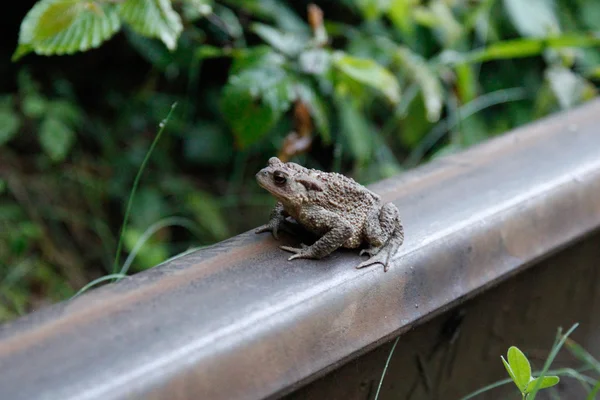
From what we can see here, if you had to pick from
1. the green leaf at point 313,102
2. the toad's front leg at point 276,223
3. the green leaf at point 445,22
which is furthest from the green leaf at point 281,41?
the toad's front leg at point 276,223

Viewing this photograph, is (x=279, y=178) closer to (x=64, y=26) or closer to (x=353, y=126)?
(x=64, y=26)

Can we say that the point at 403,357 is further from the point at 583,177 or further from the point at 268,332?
the point at 583,177

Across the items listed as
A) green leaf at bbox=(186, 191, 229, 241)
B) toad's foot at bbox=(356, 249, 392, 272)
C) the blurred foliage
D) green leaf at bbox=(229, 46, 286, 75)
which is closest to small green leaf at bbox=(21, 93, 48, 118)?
the blurred foliage

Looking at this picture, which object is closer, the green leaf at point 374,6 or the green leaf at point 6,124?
the green leaf at point 6,124

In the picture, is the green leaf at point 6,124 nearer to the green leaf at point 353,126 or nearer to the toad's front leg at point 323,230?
the green leaf at point 353,126

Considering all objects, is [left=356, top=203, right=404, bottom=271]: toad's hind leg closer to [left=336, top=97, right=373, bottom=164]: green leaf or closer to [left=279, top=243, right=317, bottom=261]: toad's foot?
[left=279, top=243, right=317, bottom=261]: toad's foot

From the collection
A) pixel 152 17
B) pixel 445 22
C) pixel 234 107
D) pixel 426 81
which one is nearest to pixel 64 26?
pixel 152 17

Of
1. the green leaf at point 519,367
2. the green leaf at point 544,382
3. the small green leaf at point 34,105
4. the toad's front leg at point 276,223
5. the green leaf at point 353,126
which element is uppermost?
the small green leaf at point 34,105
